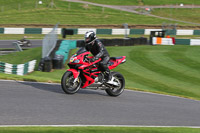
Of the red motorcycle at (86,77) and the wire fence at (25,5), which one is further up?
the wire fence at (25,5)

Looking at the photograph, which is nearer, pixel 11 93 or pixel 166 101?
pixel 11 93

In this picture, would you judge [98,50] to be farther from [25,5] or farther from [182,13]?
[182,13]

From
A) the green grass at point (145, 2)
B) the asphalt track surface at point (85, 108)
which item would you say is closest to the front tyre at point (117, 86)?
the asphalt track surface at point (85, 108)

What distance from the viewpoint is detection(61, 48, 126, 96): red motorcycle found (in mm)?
10141

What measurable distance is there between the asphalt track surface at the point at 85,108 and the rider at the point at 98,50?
0.90m

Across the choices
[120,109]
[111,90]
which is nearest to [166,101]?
[111,90]

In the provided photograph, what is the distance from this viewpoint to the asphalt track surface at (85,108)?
7949 mm

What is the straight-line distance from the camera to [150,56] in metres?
25.4

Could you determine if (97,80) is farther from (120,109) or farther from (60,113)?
(60,113)

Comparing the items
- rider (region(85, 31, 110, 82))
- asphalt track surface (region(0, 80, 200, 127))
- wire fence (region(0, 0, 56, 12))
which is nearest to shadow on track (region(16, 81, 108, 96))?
asphalt track surface (region(0, 80, 200, 127))

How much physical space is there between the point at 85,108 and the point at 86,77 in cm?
163

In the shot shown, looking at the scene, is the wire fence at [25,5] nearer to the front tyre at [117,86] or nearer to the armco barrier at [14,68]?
the armco barrier at [14,68]

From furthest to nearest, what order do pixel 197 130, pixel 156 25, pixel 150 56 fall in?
pixel 156 25, pixel 150 56, pixel 197 130

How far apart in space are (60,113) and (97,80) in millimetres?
2698
